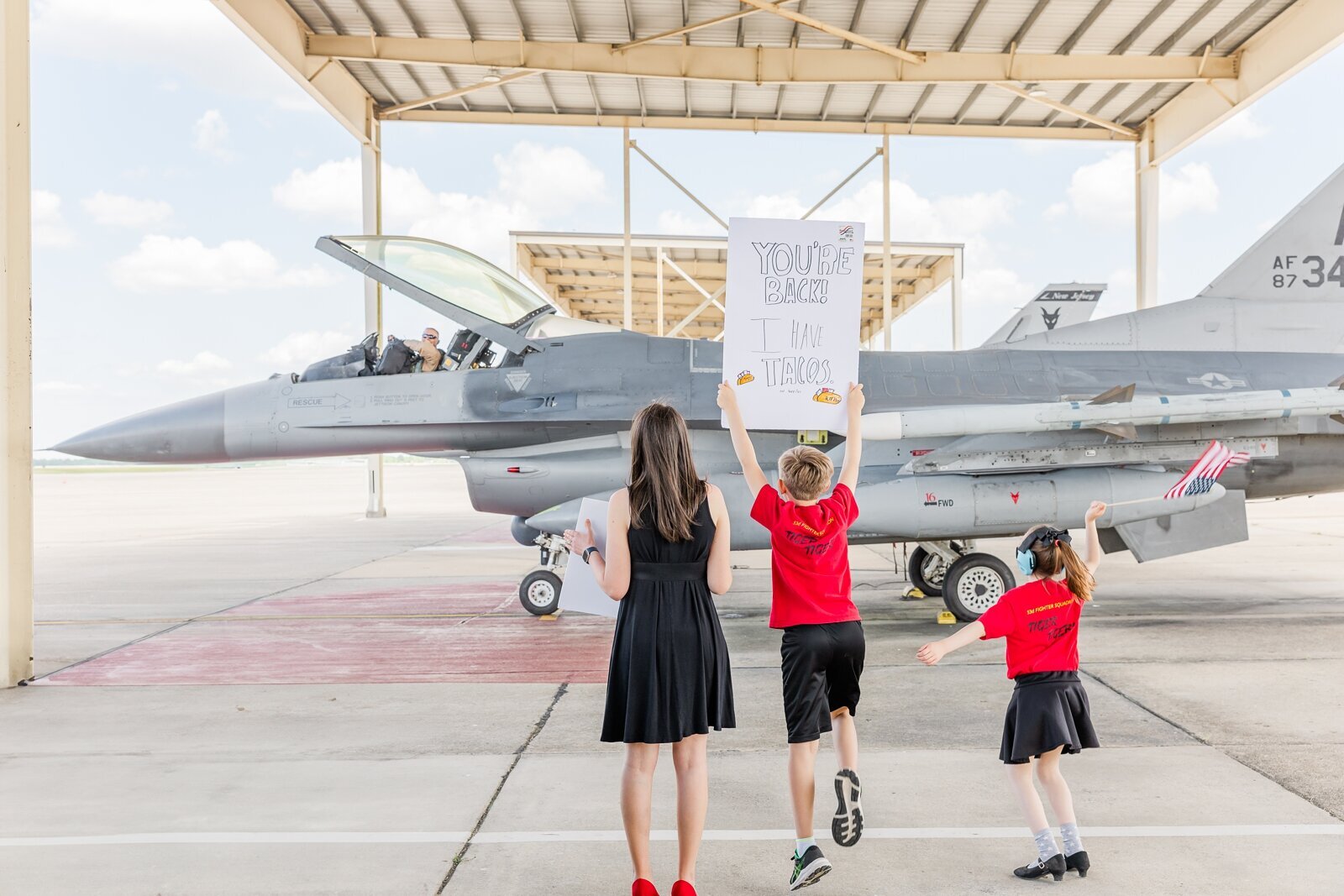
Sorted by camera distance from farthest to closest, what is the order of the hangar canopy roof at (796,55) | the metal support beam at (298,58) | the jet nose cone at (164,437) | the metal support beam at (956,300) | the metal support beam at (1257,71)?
the metal support beam at (956,300)
the hangar canopy roof at (796,55)
the metal support beam at (1257,71)
the metal support beam at (298,58)
the jet nose cone at (164,437)

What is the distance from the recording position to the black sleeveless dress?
10.4ft

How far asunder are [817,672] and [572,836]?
3.81ft

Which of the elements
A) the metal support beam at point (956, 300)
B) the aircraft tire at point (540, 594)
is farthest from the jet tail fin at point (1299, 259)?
the metal support beam at point (956, 300)

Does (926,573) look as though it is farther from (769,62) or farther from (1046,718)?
(769,62)

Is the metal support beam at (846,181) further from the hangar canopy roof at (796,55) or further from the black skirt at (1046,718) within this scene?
the black skirt at (1046,718)

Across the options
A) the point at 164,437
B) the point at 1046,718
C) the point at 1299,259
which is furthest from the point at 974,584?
the point at 164,437

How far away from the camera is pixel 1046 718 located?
3463 mm

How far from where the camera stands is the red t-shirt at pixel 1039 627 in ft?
11.5

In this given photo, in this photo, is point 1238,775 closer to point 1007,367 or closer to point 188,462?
point 1007,367

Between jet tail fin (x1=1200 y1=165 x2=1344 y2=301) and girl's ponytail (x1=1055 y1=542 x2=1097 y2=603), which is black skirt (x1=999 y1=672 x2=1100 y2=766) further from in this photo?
jet tail fin (x1=1200 y1=165 x2=1344 y2=301)

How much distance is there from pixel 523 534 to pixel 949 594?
13.6ft

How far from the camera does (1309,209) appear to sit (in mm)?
Answer: 9594

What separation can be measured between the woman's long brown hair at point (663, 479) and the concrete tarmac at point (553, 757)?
1.25 metres

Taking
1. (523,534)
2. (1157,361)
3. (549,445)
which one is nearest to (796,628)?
(549,445)
